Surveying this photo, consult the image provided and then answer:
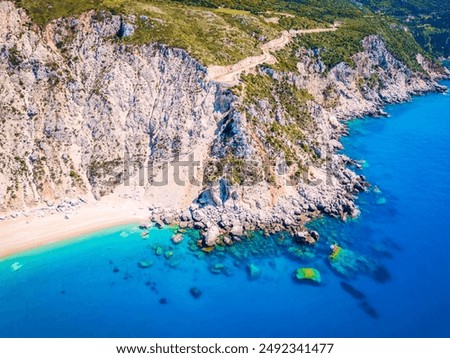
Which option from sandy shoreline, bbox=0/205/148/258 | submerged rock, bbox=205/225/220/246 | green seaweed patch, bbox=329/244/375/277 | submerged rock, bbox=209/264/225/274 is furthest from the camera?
sandy shoreline, bbox=0/205/148/258

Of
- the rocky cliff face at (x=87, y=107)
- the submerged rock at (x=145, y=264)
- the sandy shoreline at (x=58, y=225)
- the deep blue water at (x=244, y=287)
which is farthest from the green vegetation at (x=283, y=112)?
the submerged rock at (x=145, y=264)

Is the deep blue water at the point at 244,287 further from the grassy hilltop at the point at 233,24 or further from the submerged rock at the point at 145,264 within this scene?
the grassy hilltop at the point at 233,24

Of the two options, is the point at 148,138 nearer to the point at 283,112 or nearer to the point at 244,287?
the point at 283,112

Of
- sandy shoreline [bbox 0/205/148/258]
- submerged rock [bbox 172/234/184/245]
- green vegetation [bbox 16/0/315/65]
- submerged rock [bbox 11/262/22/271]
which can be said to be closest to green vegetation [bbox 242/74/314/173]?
green vegetation [bbox 16/0/315/65]

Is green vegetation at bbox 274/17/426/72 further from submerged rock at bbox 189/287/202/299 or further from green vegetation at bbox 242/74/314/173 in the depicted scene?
submerged rock at bbox 189/287/202/299

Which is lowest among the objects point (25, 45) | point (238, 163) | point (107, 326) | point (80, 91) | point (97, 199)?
point (107, 326)

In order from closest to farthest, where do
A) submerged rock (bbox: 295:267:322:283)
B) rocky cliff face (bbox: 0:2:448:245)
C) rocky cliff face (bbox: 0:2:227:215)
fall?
submerged rock (bbox: 295:267:322:283)
rocky cliff face (bbox: 0:2:448:245)
rocky cliff face (bbox: 0:2:227:215)

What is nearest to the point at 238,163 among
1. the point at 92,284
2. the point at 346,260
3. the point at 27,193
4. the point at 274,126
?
the point at 274,126

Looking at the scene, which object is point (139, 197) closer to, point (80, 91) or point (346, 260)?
point (80, 91)
